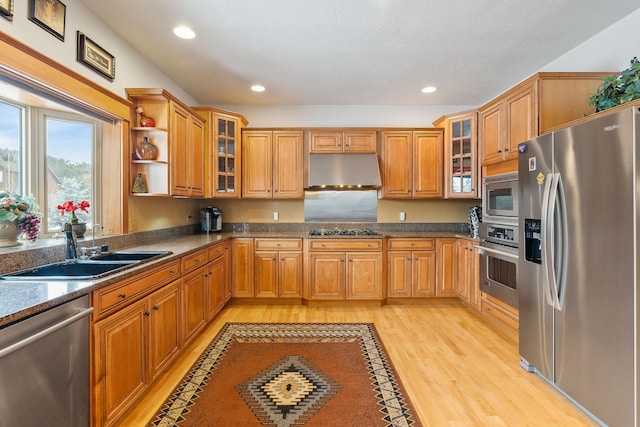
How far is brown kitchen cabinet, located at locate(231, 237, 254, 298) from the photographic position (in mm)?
3795

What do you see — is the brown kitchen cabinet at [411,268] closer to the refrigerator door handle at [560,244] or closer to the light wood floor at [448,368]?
the light wood floor at [448,368]

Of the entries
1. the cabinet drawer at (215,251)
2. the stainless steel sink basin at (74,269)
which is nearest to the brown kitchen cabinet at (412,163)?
the cabinet drawer at (215,251)

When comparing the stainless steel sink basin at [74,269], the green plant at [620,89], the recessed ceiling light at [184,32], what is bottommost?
the stainless steel sink basin at [74,269]

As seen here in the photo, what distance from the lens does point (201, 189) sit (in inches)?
142

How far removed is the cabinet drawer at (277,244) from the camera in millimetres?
3805

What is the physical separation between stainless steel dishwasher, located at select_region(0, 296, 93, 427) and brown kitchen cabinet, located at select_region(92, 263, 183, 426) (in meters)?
0.09

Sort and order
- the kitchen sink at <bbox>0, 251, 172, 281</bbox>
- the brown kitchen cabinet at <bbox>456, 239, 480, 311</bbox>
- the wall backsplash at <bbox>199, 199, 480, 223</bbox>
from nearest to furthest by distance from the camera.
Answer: the kitchen sink at <bbox>0, 251, 172, 281</bbox> → the brown kitchen cabinet at <bbox>456, 239, 480, 311</bbox> → the wall backsplash at <bbox>199, 199, 480, 223</bbox>

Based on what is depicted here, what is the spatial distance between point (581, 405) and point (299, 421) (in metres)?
1.70

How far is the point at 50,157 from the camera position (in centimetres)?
233

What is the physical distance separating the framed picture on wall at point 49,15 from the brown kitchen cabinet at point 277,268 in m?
2.58

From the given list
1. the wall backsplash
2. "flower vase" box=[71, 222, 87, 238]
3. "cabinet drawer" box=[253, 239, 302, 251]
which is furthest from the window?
the wall backsplash

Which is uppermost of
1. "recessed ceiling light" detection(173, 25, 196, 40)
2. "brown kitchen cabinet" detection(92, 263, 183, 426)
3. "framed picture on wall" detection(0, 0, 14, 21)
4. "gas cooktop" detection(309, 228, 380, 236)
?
"recessed ceiling light" detection(173, 25, 196, 40)

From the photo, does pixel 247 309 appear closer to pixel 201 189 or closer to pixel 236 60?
pixel 201 189

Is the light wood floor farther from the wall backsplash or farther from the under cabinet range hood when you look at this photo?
the under cabinet range hood
